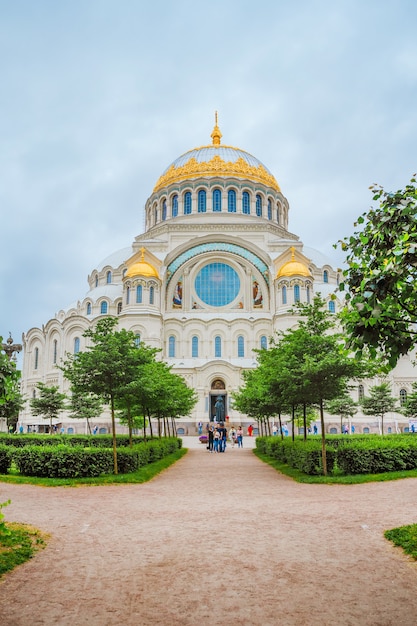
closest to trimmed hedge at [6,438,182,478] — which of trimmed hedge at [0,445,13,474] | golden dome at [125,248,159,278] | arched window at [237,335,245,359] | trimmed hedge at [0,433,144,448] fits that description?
trimmed hedge at [0,445,13,474]

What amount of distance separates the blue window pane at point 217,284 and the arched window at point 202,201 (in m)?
7.76

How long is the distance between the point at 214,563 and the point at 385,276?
4.50m

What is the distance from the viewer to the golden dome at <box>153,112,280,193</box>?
64250mm

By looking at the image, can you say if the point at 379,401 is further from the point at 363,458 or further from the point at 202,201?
the point at 202,201

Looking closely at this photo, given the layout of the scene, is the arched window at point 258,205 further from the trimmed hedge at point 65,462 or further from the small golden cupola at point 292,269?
the trimmed hedge at point 65,462

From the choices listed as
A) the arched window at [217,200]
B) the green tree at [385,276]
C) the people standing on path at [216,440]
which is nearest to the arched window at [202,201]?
the arched window at [217,200]

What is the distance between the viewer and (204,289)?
5806 cm

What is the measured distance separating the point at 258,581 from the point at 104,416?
4797 centimetres

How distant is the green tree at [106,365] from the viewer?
18.8 metres

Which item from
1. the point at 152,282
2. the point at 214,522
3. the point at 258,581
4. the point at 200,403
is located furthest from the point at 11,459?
the point at 152,282

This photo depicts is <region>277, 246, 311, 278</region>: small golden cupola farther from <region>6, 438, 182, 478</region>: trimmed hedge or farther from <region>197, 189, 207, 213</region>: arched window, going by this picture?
<region>6, 438, 182, 478</region>: trimmed hedge

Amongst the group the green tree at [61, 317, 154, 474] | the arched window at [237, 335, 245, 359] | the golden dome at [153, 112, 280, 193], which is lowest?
the green tree at [61, 317, 154, 474]

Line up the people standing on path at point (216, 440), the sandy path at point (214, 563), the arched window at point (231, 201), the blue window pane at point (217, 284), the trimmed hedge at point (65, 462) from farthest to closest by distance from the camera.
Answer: the arched window at point (231, 201), the blue window pane at point (217, 284), the people standing on path at point (216, 440), the trimmed hedge at point (65, 462), the sandy path at point (214, 563)

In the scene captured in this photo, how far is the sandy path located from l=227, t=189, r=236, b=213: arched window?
168 feet
